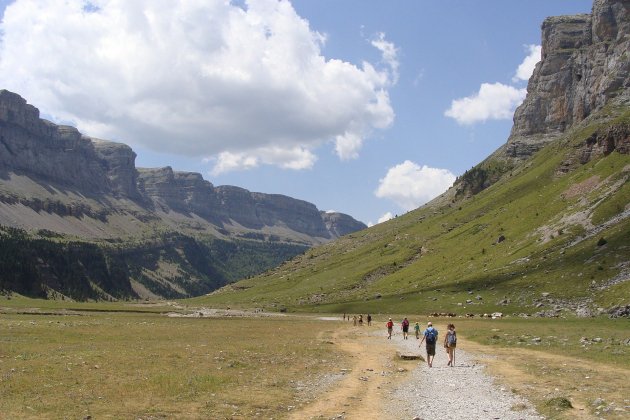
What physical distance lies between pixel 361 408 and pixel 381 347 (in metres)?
33.5

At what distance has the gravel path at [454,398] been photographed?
73.7 ft

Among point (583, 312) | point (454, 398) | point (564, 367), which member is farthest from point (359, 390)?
point (583, 312)

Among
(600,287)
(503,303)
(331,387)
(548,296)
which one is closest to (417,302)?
(503,303)

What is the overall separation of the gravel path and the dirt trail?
0.89 m

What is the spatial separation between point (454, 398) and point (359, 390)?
5.46 meters

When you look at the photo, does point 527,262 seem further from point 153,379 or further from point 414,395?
point 153,379

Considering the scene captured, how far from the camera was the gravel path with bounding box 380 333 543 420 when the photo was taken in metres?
22.5

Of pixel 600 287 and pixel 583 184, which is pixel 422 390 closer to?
pixel 600 287

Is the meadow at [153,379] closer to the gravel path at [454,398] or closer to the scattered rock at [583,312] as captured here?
the gravel path at [454,398]

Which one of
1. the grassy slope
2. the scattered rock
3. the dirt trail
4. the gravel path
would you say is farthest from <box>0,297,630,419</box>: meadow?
the grassy slope

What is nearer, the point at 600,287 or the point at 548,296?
the point at 600,287

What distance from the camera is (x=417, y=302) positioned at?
13125 centimetres

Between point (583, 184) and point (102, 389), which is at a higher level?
point (583, 184)

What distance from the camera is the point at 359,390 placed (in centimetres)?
2917
